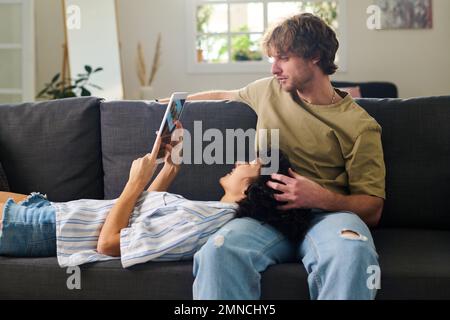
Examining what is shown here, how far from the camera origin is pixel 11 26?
4480 mm

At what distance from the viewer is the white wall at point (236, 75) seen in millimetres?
4680

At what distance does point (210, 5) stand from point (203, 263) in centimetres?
360

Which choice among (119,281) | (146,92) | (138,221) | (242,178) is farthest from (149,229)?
(146,92)

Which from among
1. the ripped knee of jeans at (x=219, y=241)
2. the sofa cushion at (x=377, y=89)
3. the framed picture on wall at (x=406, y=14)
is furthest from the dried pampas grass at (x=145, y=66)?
the ripped knee of jeans at (x=219, y=241)

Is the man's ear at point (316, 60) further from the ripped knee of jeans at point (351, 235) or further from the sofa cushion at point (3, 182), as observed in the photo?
the sofa cushion at point (3, 182)

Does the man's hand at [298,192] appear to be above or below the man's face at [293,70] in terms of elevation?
below

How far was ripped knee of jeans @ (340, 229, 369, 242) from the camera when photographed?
5.40ft

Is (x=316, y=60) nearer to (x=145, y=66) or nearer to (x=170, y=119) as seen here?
(x=170, y=119)

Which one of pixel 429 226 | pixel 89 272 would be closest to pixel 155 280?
pixel 89 272

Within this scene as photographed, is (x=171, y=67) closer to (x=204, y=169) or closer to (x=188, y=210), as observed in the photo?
(x=204, y=169)

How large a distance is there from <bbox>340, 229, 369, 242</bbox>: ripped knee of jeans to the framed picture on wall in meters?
3.28

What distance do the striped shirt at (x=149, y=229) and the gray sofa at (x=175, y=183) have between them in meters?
0.04

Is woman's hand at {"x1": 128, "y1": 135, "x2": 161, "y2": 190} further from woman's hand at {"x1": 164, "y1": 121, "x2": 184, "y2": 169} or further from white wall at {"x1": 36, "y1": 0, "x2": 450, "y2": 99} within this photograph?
white wall at {"x1": 36, "y1": 0, "x2": 450, "y2": 99}

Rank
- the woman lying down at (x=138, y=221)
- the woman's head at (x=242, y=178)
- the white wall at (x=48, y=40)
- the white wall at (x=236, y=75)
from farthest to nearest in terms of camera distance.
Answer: the white wall at (x=48, y=40) → the white wall at (x=236, y=75) → the woman's head at (x=242, y=178) → the woman lying down at (x=138, y=221)
